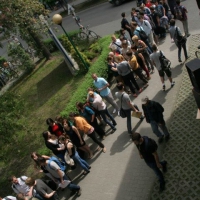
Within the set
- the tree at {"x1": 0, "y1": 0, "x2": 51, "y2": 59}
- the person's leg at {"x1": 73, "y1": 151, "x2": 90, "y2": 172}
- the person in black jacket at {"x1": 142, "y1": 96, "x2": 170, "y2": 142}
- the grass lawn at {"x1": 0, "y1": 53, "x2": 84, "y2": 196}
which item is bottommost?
the grass lawn at {"x1": 0, "y1": 53, "x2": 84, "y2": 196}

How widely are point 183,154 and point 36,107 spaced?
863 centimetres

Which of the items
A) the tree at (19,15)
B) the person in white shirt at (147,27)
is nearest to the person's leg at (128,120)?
the person in white shirt at (147,27)

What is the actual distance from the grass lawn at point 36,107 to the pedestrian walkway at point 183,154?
159 inches

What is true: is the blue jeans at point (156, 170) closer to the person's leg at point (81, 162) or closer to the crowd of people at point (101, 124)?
the crowd of people at point (101, 124)

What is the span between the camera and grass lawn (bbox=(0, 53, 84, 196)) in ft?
30.4

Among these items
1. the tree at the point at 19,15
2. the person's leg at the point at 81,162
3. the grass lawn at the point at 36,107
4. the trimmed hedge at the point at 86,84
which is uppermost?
the tree at the point at 19,15

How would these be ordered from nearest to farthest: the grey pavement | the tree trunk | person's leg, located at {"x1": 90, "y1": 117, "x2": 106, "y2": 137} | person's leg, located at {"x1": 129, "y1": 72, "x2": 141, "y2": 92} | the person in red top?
the grey pavement < the person in red top < person's leg, located at {"x1": 90, "y1": 117, "x2": 106, "y2": 137} < person's leg, located at {"x1": 129, "y1": 72, "x2": 141, "y2": 92} < the tree trunk

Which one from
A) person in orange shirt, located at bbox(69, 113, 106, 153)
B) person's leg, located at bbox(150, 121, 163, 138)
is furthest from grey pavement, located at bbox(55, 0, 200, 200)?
person in orange shirt, located at bbox(69, 113, 106, 153)

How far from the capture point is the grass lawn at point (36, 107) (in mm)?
9266

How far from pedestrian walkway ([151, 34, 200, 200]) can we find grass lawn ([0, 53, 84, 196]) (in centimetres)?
404

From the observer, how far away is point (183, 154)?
6820mm

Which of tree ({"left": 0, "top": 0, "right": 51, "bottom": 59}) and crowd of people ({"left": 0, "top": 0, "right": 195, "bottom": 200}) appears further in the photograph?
tree ({"left": 0, "top": 0, "right": 51, "bottom": 59})

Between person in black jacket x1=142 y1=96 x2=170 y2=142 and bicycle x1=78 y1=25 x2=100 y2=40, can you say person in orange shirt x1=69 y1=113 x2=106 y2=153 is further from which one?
bicycle x1=78 y1=25 x2=100 y2=40

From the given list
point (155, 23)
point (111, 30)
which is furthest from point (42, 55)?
point (155, 23)
